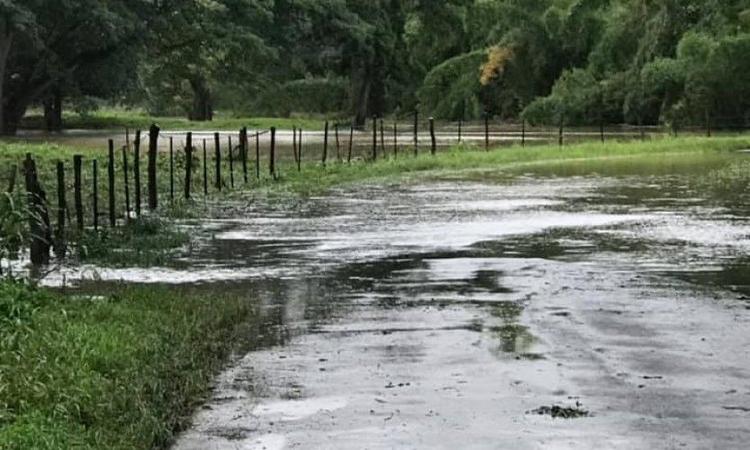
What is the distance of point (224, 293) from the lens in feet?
46.2

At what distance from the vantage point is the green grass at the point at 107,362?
7.93m

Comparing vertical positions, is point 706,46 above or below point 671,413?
above

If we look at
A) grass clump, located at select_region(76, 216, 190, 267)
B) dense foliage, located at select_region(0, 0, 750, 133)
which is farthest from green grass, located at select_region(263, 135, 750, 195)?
grass clump, located at select_region(76, 216, 190, 267)

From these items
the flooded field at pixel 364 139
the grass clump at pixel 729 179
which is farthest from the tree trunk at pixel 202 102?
the grass clump at pixel 729 179

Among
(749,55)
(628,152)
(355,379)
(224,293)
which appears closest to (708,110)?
(749,55)

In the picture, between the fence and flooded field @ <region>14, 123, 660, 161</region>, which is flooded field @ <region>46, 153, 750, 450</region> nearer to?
the fence

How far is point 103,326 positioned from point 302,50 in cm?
6127

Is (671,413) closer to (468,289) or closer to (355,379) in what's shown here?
(355,379)

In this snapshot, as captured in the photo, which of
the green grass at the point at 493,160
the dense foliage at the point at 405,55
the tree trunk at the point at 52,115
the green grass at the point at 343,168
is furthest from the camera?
the tree trunk at the point at 52,115

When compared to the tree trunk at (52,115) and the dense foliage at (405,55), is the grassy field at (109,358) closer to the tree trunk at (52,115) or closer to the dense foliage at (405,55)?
the dense foliage at (405,55)

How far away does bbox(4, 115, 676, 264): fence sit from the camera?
16797mm

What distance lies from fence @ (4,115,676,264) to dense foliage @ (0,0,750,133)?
3112 mm

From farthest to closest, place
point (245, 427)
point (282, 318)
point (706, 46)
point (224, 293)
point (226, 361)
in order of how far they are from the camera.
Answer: point (706, 46)
point (224, 293)
point (282, 318)
point (226, 361)
point (245, 427)

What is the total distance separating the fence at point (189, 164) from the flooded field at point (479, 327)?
4.68ft
